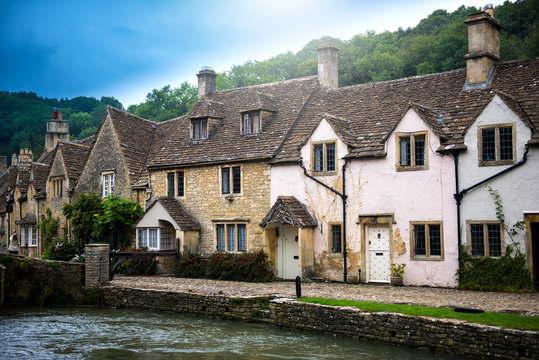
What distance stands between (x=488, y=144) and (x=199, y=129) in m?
15.6

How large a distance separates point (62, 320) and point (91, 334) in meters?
Result: 3.36

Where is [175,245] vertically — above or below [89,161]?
below

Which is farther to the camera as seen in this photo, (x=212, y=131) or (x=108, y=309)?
(x=212, y=131)

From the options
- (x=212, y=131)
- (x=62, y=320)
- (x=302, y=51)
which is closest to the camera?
(x=62, y=320)

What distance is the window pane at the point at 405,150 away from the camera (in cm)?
2258

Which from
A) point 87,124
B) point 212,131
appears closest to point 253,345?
point 212,131

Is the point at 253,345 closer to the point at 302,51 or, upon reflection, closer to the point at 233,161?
the point at 233,161

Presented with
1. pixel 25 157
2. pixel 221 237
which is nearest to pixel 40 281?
pixel 221 237

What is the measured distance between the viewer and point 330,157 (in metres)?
24.8

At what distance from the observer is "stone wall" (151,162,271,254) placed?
26703 mm

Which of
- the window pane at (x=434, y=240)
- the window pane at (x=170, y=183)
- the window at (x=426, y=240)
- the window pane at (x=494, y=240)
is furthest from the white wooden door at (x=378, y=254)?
the window pane at (x=170, y=183)

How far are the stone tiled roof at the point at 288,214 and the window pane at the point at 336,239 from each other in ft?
2.87

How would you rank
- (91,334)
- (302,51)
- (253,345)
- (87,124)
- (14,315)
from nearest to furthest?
(253,345), (91,334), (14,315), (302,51), (87,124)

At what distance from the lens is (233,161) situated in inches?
1085
